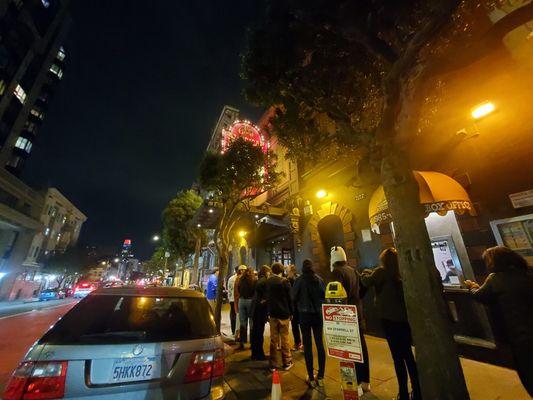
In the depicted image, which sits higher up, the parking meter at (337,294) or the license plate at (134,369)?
the parking meter at (337,294)

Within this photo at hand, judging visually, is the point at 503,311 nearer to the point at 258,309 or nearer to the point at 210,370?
the point at 210,370

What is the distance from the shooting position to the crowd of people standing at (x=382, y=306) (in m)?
2.77

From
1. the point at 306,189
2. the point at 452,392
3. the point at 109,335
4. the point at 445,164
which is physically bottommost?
the point at 452,392

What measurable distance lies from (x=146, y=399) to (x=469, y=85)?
28.3 ft

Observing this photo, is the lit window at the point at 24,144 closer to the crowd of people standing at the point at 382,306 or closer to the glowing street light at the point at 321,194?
the glowing street light at the point at 321,194

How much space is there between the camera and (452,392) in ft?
8.50

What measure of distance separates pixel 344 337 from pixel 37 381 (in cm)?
302

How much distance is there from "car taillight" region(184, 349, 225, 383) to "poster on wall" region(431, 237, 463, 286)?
5.49 m

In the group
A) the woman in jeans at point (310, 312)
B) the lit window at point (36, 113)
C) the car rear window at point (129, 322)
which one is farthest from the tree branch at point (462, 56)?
the lit window at point (36, 113)

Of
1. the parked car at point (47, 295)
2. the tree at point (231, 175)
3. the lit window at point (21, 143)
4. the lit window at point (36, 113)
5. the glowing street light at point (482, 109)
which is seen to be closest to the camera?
the glowing street light at point (482, 109)

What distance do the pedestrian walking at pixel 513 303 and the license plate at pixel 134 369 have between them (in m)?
3.81

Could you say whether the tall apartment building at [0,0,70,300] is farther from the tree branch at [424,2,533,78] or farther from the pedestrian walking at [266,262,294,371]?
the tree branch at [424,2,533,78]

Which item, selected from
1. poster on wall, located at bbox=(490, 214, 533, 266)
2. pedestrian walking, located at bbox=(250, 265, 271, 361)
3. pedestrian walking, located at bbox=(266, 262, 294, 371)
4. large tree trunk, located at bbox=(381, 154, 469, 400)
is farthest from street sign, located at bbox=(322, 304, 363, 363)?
poster on wall, located at bbox=(490, 214, 533, 266)

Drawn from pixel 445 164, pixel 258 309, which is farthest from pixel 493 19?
pixel 258 309
